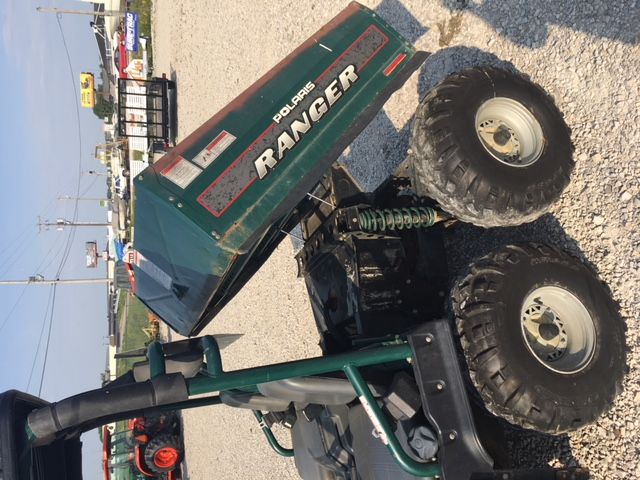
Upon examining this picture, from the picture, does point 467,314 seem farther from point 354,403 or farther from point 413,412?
point 354,403

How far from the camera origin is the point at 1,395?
6.91ft

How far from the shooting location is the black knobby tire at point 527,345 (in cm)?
265

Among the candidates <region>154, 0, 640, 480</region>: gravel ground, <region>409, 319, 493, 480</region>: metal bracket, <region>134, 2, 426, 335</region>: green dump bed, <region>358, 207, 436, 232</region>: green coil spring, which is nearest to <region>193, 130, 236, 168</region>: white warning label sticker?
<region>134, 2, 426, 335</region>: green dump bed

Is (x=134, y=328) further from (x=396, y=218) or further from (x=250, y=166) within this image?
(x=250, y=166)

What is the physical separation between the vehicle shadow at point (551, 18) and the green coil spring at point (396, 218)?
153 centimetres

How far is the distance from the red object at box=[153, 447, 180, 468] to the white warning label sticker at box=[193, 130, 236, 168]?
6.64 meters

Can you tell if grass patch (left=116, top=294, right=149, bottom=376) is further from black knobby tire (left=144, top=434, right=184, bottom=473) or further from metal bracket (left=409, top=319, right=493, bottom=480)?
metal bracket (left=409, top=319, right=493, bottom=480)

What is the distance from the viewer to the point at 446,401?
254 centimetres

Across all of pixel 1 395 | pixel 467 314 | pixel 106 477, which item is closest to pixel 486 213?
pixel 467 314

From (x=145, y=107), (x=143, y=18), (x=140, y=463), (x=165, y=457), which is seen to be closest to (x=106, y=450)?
(x=140, y=463)

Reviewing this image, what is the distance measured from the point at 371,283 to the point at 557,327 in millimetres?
1065

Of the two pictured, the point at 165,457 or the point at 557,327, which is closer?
the point at 557,327

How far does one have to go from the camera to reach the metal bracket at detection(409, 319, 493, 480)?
2477 mm

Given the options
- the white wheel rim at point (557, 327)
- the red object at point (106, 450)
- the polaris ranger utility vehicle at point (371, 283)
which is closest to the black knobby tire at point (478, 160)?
the polaris ranger utility vehicle at point (371, 283)
